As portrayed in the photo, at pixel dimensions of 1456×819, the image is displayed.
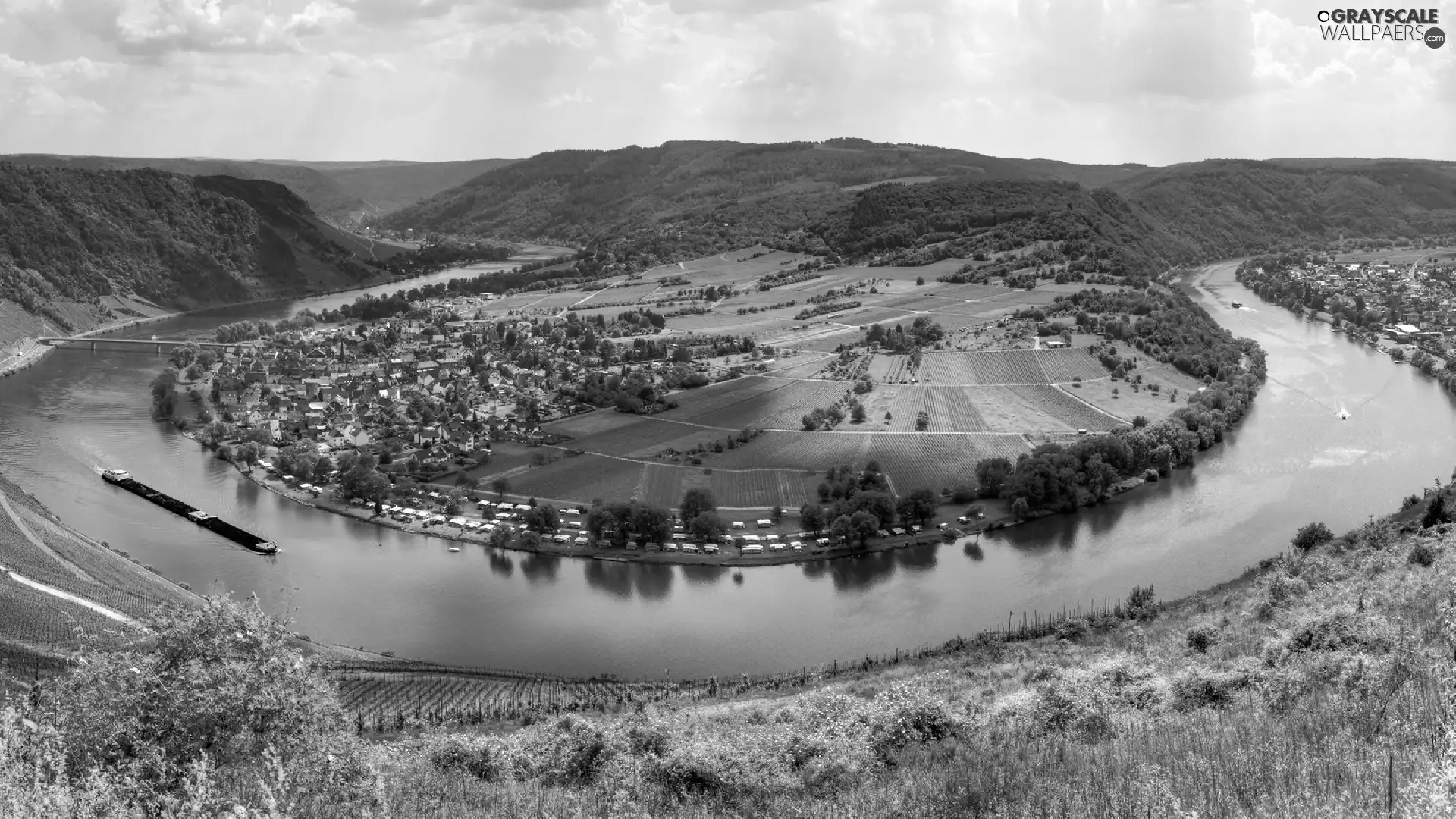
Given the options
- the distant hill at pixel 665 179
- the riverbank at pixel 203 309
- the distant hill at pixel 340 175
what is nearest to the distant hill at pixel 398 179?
the distant hill at pixel 340 175

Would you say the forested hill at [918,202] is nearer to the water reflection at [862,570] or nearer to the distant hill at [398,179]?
the distant hill at [398,179]

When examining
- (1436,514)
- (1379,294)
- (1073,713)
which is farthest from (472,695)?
(1379,294)

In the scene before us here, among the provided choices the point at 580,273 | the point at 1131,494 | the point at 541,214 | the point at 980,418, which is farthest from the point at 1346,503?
the point at 541,214

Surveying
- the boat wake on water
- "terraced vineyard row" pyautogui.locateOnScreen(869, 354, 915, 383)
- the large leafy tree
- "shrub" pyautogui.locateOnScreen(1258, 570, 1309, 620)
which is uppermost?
"terraced vineyard row" pyautogui.locateOnScreen(869, 354, 915, 383)

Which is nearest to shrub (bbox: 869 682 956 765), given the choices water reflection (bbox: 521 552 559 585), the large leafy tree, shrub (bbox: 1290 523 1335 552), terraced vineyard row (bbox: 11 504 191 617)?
the large leafy tree

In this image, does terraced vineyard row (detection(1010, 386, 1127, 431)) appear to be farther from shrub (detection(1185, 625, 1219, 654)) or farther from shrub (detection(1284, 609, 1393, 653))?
shrub (detection(1284, 609, 1393, 653))

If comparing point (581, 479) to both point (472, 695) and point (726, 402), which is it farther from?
point (472, 695)

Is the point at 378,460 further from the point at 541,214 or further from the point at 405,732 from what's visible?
the point at 541,214
